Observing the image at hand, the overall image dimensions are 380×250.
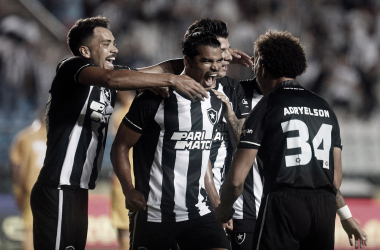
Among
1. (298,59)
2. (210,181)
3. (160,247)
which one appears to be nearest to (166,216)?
(160,247)

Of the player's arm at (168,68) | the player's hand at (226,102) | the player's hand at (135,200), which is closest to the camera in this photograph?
the player's hand at (135,200)

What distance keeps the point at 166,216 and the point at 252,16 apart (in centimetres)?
944

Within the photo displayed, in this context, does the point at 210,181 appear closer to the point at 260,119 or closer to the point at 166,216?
the point at 166,216

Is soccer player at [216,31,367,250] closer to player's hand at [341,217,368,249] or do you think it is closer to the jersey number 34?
the jersey number 34

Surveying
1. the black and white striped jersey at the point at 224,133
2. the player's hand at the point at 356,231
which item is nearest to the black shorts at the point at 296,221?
the player's hand at the point at 356,231

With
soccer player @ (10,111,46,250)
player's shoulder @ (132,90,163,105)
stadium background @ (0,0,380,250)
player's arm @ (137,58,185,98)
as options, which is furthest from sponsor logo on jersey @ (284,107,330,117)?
stadium background @ (0,0,380,250)

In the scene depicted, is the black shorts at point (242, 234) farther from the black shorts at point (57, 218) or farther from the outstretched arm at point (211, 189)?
the black shorts at point (57, 218)

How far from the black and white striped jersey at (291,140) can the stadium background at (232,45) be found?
229 inches

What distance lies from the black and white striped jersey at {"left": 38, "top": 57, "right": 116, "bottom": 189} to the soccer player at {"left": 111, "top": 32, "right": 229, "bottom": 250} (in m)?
0.32

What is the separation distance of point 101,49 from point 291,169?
1.99 meters

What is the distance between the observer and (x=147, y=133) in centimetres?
393

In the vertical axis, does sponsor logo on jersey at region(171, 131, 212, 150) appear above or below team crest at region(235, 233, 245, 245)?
above

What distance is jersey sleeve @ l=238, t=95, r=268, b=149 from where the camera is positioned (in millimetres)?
3389

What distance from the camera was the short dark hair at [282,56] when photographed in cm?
354
